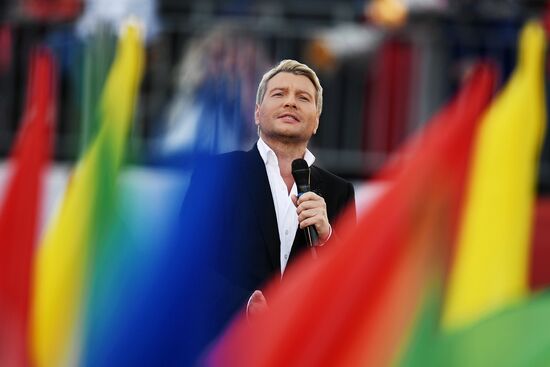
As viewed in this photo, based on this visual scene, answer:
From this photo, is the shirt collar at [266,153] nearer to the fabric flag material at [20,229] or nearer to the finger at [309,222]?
the finger at [309,222]

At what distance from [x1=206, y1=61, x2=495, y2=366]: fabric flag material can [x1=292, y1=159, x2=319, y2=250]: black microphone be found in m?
0.04

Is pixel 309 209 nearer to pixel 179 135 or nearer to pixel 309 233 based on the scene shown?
pixel 309 233

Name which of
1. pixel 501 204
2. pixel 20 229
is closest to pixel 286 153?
pixel 20 229

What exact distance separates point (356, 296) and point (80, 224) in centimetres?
130

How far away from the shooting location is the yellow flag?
4734 millimetres

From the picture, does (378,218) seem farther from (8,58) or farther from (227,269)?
(8,58)

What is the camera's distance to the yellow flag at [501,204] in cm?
473

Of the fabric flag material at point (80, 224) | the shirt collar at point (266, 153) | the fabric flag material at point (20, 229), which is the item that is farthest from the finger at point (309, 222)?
the fabric flag material at point (20, 229)

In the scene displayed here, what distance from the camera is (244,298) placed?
190 cm

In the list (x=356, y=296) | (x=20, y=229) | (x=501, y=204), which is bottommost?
(x=501, y=204)

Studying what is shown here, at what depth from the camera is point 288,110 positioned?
195cm

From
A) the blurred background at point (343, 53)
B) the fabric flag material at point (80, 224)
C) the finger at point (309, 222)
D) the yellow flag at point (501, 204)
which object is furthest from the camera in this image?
the blurred background at point (343, 53)

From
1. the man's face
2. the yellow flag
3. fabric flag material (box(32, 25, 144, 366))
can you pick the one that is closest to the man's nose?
the man's face

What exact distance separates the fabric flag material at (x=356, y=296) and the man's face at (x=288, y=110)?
0.44 feet
